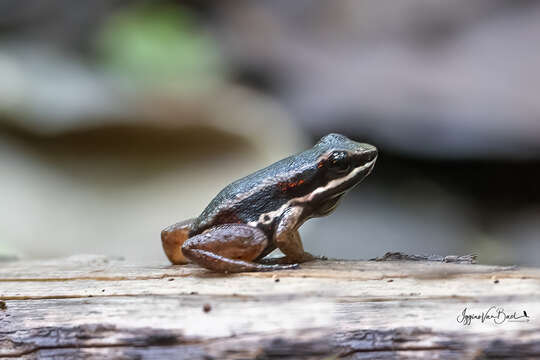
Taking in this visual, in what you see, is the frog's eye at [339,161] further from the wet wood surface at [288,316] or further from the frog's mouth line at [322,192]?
the wet wood surface at [288,316]

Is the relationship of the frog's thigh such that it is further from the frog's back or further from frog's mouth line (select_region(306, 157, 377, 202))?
frog's mouth line (select_region(306, 157, 377, 202))

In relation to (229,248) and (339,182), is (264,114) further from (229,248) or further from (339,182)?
(229,248)

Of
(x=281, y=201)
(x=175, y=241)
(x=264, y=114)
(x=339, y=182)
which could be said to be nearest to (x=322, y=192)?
(x=339, y=182)

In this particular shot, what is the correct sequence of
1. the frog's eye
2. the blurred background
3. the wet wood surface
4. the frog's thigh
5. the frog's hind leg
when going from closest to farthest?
the wet wood surface → the frog's hind leg → the frog's eye → the frog's thigh → the blurred background

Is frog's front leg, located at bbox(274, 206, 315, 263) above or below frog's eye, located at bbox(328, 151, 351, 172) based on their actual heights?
below

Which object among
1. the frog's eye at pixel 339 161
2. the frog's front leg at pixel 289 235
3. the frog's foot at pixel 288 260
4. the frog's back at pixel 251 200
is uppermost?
the frog's eye at pixel 339 161

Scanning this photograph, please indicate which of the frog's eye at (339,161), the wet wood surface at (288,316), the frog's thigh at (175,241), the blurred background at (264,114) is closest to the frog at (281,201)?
the frog's eye at (339,161)

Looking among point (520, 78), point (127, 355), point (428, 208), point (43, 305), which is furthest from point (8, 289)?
point (520, 78)

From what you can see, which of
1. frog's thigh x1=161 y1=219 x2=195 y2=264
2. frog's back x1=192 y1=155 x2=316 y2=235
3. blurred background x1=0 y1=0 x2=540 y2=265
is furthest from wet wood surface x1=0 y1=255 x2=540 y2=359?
blurred background x1=0 y1=0 x2=540 y2=265
